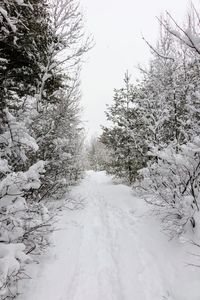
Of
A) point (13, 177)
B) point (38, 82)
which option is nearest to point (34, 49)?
point (38, 82)

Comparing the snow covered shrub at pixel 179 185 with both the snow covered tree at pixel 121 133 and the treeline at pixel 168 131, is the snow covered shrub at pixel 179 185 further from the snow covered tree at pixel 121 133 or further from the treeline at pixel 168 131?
the snow covered tree at pixel 121 133

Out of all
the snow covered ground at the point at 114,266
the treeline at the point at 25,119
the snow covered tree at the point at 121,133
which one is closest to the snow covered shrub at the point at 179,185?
the snow covered ground at the point at 114,266

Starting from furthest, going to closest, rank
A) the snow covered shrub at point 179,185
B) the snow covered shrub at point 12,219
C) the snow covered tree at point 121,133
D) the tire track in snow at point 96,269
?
the snow covered tree at point 121,133, the snow covered shrub at point 179,185, the tire track in snow at point 96,269, the snow covered shrub at point 12,219

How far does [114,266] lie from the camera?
17.9 ft

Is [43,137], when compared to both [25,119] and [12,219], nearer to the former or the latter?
[25,119]

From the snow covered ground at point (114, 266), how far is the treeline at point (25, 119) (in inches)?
21.4

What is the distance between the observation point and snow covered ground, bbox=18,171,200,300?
14.5ft

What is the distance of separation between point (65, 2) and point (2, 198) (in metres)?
8.16

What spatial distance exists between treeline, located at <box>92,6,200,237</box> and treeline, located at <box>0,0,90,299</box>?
2566mm

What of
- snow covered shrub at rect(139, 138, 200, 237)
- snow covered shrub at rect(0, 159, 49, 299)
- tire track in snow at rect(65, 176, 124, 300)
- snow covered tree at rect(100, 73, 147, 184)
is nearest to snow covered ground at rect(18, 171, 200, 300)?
tire track in snow at rect(65, 176, 124, 300)

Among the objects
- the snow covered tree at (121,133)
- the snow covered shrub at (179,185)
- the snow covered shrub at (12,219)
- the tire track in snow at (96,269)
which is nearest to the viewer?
the snow covered shrub at (12,219)

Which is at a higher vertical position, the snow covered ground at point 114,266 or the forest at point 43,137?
the forest at point 43,137

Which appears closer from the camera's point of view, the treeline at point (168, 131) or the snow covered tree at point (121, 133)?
the treeline at point (168, 131)

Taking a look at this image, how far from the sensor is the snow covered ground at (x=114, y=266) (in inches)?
174
